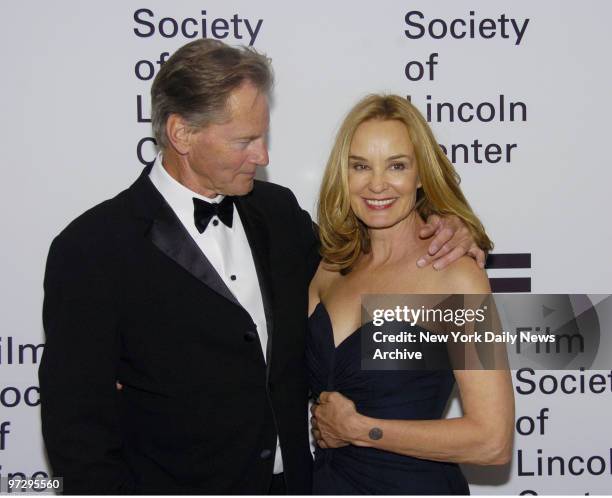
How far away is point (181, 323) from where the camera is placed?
2021 millimetres

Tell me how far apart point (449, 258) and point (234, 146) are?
2.22ft

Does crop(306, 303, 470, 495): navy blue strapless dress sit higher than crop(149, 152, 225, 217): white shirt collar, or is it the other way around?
crop(149, 152, 225, 217): white shirt collar

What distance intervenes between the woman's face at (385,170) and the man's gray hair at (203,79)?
39cm

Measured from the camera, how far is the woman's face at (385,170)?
2.28 m

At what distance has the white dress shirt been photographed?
7.00ft

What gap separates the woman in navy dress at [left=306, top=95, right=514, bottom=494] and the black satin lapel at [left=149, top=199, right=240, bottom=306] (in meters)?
0.42

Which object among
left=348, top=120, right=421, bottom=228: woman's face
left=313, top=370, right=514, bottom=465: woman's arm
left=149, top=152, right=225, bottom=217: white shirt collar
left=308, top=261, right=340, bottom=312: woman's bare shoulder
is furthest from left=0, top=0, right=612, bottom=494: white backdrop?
left=313, top=370, right=514, bottom=465: woman's arm

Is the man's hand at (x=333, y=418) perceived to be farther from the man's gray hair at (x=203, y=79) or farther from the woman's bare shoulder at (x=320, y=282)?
the man's gray hair at (x=203, y=79)

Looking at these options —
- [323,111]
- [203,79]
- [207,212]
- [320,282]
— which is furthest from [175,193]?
[323,111]

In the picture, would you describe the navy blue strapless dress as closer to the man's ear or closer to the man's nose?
the man's nose

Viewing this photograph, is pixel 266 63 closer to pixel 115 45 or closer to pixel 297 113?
pixel 297 113

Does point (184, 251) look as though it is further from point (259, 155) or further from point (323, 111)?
point (323, 111)

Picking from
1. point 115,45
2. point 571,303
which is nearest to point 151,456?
point 115,45

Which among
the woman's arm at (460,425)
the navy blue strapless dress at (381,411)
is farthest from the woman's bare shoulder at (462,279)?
the navy blue strapless dress at (381,411)
